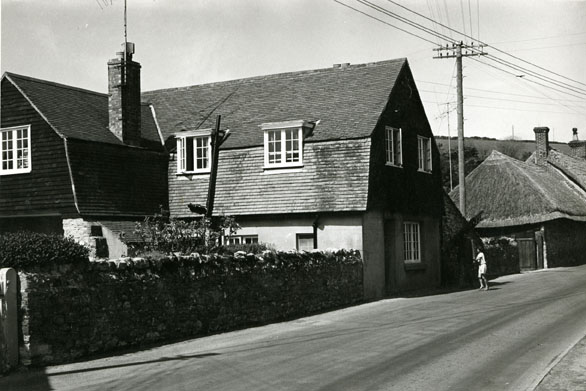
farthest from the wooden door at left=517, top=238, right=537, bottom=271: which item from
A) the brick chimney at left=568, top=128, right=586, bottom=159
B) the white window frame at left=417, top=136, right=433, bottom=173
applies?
the brick chimney at left=568, top=128, right=586, bottom=159

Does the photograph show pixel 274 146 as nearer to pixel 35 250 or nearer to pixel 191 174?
pixel 191 174

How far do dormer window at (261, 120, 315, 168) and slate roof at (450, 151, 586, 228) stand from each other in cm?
2047

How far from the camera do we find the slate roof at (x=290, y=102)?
985 inches

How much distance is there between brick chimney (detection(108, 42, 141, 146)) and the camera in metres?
25.3

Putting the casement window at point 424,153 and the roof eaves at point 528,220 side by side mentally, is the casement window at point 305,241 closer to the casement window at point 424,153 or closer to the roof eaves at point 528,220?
the casement window at point 424,153

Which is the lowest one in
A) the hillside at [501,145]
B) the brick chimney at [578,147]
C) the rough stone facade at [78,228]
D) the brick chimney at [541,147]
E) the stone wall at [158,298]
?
the stone wall at [158,298]

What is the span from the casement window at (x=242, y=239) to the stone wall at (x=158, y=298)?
15.4 ft

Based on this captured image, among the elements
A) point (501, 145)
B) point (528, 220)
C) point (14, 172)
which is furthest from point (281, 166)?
point (501, 145)

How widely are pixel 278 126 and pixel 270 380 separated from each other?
51.6ft

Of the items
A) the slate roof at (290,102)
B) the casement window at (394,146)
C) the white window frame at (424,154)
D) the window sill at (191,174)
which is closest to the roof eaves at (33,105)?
the window sill at (191,174)

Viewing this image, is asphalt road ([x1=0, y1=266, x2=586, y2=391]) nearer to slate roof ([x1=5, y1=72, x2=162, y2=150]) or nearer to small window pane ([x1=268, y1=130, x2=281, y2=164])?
small window pane ([x1=268, y1=130, x2=281, y2=164])

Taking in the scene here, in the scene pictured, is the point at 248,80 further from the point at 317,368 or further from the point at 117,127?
the point at 317,368

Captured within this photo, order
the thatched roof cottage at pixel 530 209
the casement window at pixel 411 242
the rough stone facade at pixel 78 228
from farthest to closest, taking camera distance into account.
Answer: the thatched roof cottage at pixel 530 209 → the casement window at pixel 411 242 → the rough stone facade at pixel 78 228

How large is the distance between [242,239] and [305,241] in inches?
94.2
